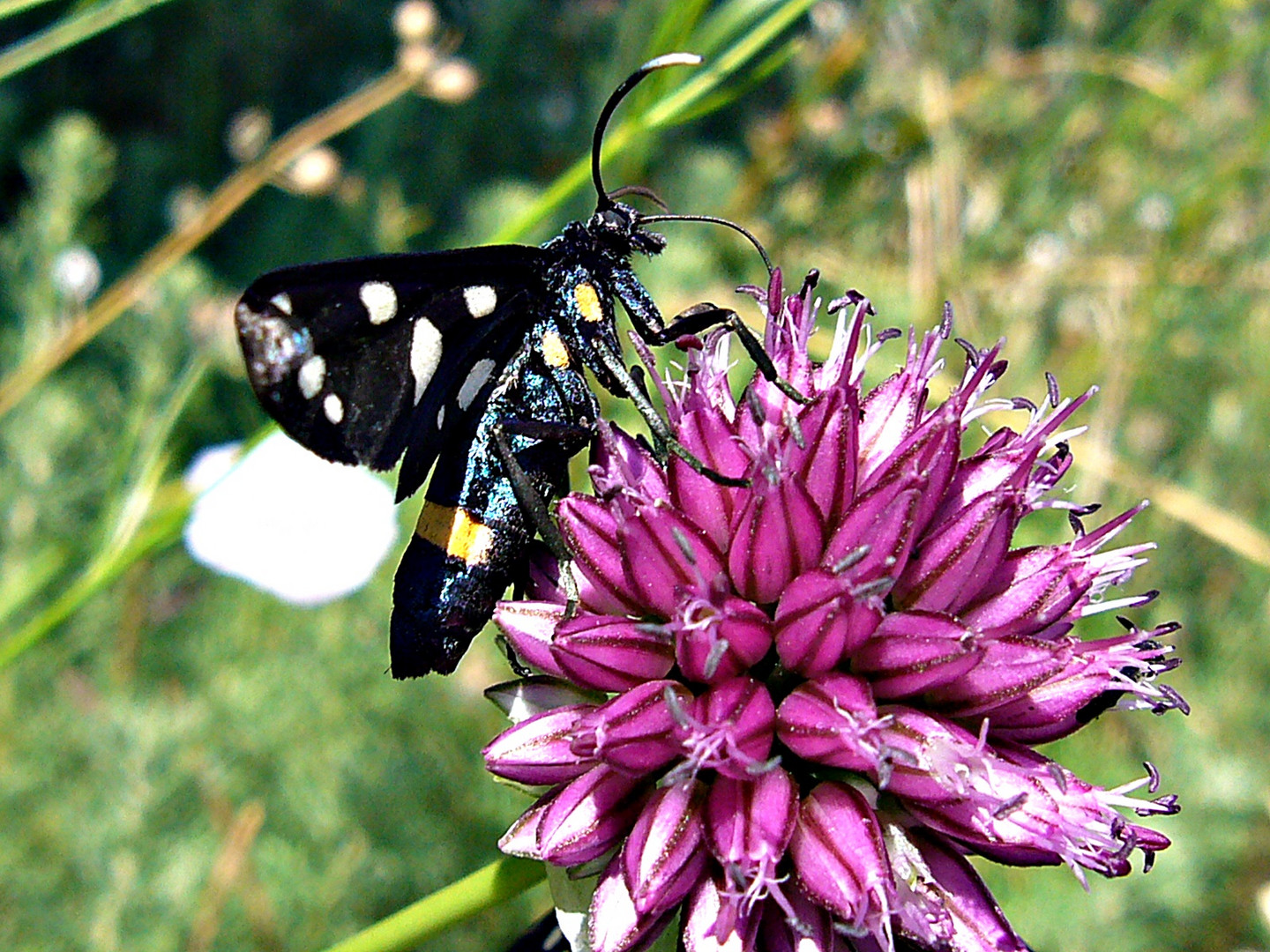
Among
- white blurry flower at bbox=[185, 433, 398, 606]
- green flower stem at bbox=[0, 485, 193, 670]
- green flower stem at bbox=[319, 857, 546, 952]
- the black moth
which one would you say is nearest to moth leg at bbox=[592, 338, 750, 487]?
the black moth

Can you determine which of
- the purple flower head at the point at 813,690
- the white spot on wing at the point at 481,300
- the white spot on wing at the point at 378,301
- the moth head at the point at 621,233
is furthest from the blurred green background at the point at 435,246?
the purple flower head at the point at 813,690

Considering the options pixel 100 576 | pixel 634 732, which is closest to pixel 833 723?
pixel 634 732

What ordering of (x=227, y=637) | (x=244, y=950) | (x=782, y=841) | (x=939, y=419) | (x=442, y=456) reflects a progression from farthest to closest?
1. (x=227, y=637)
2. (x=244, y=950)
3. (x=442, y=456)
4. (x=939, y=419)
5. (x=782, y=841)

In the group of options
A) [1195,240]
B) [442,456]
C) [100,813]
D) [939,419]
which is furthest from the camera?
[1195,240]

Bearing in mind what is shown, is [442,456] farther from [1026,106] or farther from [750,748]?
[1026,106]

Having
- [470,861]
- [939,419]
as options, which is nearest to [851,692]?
[939,419]

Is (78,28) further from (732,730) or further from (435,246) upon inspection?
(435,246)
